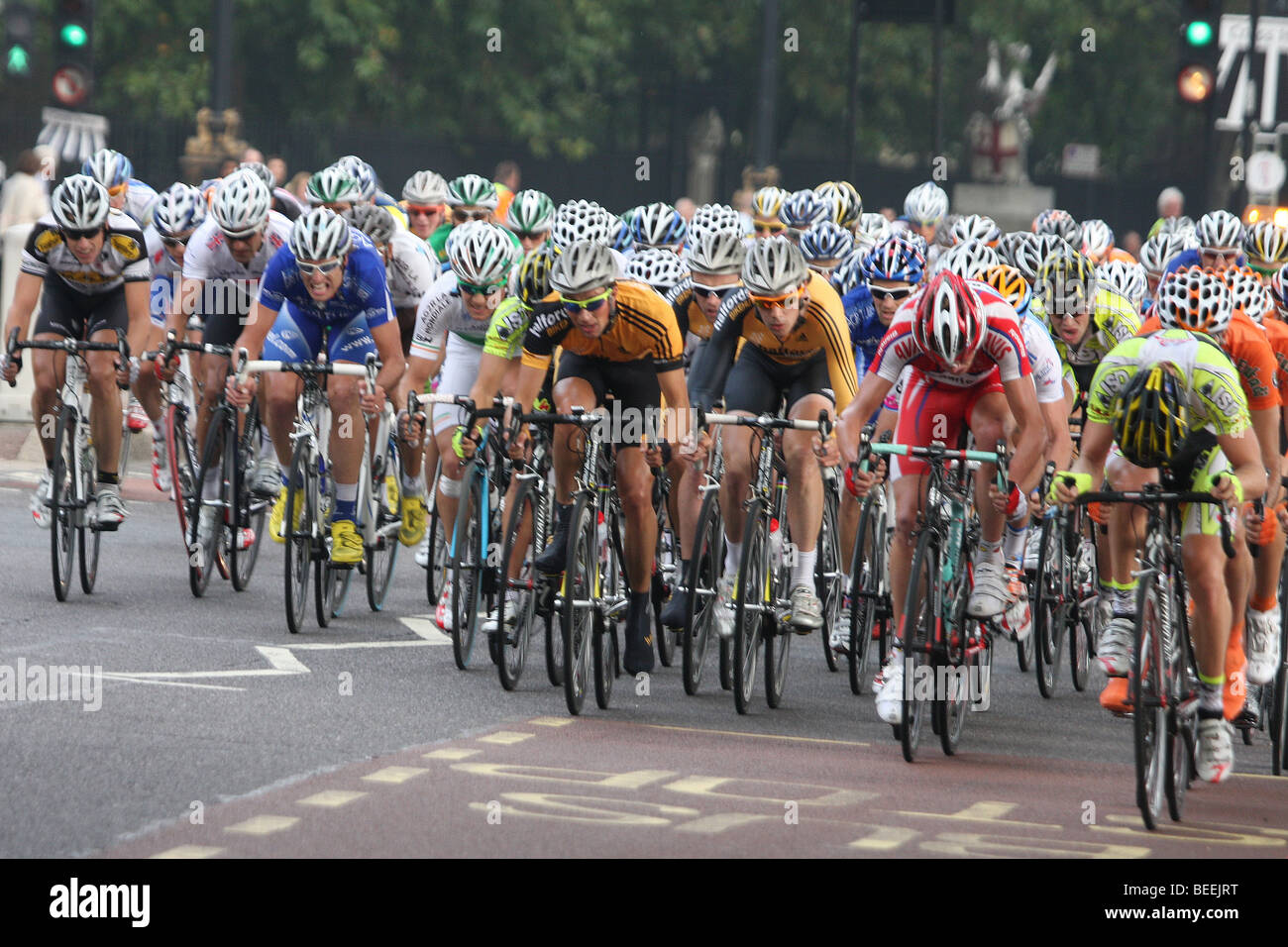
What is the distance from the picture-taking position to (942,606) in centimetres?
834

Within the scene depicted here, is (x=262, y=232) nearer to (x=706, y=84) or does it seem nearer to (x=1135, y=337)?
(x=1135, y=337)

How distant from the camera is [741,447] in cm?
971

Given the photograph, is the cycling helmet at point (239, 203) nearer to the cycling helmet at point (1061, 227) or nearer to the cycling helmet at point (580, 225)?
the cycling helmet at point (580, 225)

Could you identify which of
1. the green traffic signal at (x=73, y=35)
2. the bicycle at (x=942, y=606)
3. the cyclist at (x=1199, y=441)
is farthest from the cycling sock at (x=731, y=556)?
the green traffic signal at (x=73, y=35)

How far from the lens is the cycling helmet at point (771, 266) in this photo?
9.24 metres

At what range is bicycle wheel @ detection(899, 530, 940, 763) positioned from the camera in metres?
8.07

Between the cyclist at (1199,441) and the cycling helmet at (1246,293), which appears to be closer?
the cyclist at (1199,441)

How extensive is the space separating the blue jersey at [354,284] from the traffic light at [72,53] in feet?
20.0

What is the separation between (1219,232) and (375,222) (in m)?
4.64

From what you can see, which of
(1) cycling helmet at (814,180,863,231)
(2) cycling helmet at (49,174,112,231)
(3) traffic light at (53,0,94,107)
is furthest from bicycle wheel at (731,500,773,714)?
(3) traffic light at (53,0,94,107)

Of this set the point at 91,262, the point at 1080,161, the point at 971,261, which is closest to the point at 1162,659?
the point at 971,261

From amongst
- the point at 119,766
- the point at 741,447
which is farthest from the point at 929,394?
the point at 119,766

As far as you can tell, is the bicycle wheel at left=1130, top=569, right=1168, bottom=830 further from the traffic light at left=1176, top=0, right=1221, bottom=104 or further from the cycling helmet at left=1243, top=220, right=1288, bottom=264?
the traffic light at left=1176, top=0, right=1221, bottom=104
